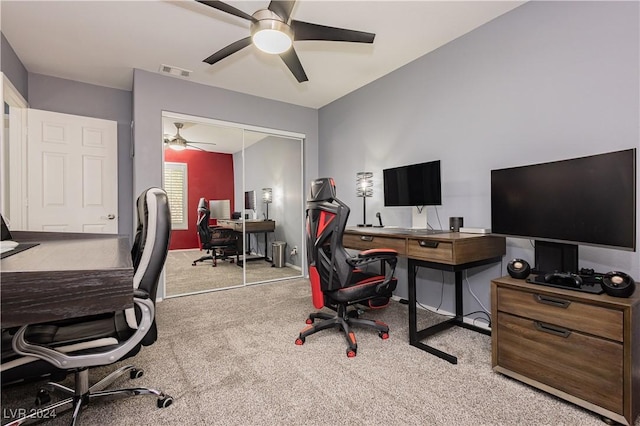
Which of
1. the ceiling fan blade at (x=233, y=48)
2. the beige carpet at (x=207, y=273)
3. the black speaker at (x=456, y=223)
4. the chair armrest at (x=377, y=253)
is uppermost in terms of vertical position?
the ceiling fan blade at (x=233, y=48)

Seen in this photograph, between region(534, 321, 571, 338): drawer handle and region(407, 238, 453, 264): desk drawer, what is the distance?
58cm

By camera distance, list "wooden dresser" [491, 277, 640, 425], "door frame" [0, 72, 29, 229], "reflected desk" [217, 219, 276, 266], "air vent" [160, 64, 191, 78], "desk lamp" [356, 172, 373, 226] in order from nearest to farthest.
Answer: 1. "wooden dresser" [491, 277, 640, 425]
2. "door frame" [0, 72, 29, 229]
3. "air vent" [160, 64, 191, 78]
4. "desk lamp" [356, 172, 373, 226]
5. "reflected desk" [217, 219, 276, 266]

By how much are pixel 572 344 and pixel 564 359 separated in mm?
95

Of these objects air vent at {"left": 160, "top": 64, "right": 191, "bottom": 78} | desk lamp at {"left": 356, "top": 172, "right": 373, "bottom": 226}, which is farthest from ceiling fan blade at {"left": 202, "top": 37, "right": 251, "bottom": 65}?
desk lamp at {"left": 356, "top": 172, "right": 373, "bottom": 226}

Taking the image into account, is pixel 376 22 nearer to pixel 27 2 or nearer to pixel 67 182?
pixel 27 2

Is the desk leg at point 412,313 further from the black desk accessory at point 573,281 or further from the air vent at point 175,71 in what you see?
the air vent at point 175,71

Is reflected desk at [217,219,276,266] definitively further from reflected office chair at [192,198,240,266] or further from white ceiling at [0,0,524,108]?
white ceiling at [0,0,524,108]

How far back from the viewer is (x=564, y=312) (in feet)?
5.09

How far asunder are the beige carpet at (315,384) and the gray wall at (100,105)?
203 centimetres

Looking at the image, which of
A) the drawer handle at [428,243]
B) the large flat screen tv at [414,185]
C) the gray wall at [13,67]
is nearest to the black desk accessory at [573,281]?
the drawer handle at [428,243]

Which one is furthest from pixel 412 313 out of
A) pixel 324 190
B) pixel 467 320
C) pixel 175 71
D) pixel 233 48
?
pixel 175 71

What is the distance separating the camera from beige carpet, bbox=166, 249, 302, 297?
3.80m

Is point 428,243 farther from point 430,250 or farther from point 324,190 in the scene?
point 324,190

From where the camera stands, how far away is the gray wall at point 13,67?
2655 millimetres
